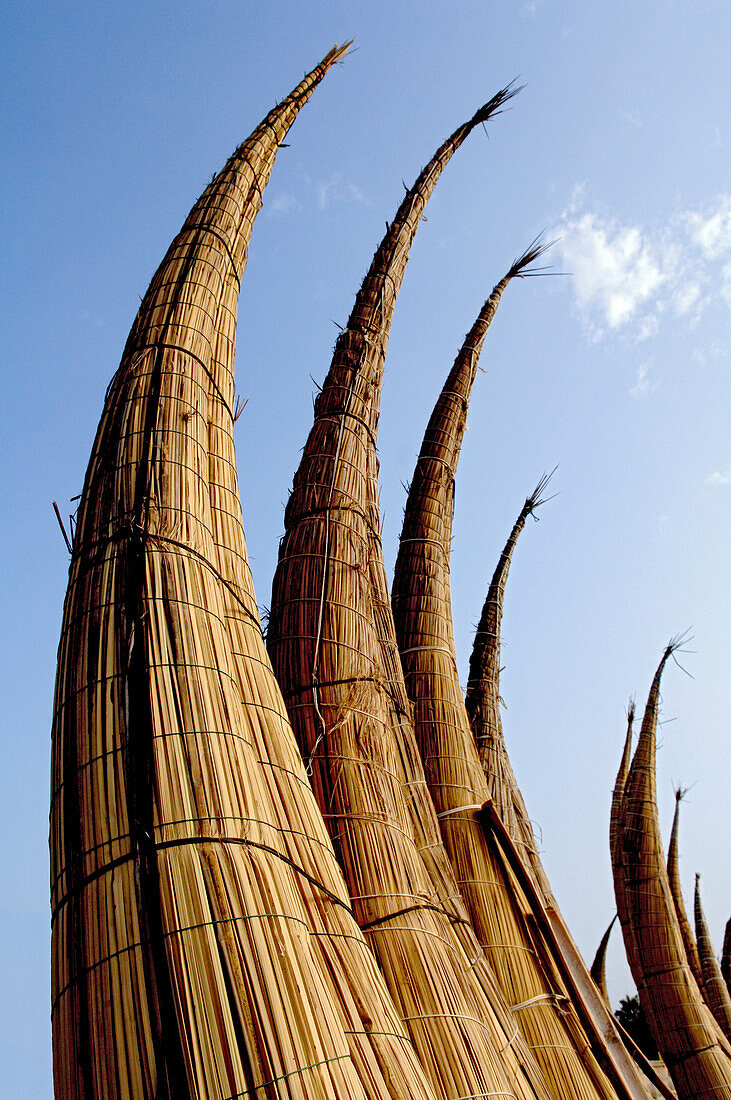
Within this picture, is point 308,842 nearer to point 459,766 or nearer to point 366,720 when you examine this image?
point 366,720

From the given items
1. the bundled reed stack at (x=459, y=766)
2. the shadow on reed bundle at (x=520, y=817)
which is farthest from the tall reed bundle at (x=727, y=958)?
the bundled reed stack at (x=459, y=766)

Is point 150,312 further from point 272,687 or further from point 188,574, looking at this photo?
point 272,687

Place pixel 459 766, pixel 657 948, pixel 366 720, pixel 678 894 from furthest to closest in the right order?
pixel 678 894
pixel 657 948
pixel 459 766
pixel 366 720

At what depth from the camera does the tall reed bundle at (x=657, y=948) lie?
467cm

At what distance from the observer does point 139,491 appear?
1.45 meters

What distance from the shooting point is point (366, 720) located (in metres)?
2.14

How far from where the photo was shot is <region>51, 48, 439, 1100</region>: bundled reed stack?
99cm

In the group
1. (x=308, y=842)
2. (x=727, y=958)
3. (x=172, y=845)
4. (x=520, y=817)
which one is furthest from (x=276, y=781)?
(x=727, y=958)

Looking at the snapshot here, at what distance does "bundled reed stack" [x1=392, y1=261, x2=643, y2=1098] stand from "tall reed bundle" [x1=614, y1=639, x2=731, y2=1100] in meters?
2.70

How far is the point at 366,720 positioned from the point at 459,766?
672 millimetres

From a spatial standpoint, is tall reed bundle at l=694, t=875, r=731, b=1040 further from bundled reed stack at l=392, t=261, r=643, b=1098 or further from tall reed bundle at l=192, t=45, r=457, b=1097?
tall reed bundle at l=192, t=45, r=457, b=1097

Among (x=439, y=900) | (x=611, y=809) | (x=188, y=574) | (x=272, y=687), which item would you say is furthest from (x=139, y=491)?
(x=611, y=809)

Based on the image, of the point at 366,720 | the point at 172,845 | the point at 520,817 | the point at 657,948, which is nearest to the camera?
the point at 172,845

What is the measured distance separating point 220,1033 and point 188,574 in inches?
26.2
